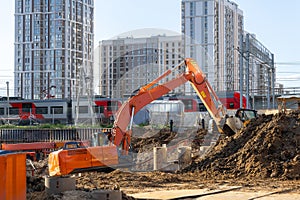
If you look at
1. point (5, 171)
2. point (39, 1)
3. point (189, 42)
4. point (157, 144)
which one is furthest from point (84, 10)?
point (5, 171)

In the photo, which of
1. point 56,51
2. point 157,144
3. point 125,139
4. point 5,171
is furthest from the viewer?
point 56,51

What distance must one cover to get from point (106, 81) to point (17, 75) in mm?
76489

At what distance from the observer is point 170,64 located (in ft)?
48.5

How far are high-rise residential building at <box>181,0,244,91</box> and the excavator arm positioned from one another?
9.38 m

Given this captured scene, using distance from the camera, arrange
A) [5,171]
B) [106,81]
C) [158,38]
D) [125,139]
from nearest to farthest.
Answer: [5,171]
[158,38]
[106,81]
[125,139]

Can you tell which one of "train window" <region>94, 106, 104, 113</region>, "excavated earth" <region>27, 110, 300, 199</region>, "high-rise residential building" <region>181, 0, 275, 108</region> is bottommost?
"excavated earth" <region>27, 110, 300, 199</region>

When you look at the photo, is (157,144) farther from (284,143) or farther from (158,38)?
(158,38)

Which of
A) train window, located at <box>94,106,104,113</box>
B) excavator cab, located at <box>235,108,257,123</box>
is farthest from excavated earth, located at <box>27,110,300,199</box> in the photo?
train window, located at <box>94,106,104,113</box>

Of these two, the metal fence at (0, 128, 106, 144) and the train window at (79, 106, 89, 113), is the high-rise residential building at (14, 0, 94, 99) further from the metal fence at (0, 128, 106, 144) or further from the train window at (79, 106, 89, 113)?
the train window at (79, 106, 89, 113)

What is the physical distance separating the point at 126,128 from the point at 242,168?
361 centimetres

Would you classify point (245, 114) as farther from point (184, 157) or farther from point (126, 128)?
point (126, 128)

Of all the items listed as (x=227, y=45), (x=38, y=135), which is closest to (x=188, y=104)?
(x=227, y=45)

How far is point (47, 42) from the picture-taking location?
277 ft

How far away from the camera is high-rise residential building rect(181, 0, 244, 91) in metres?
31.4
